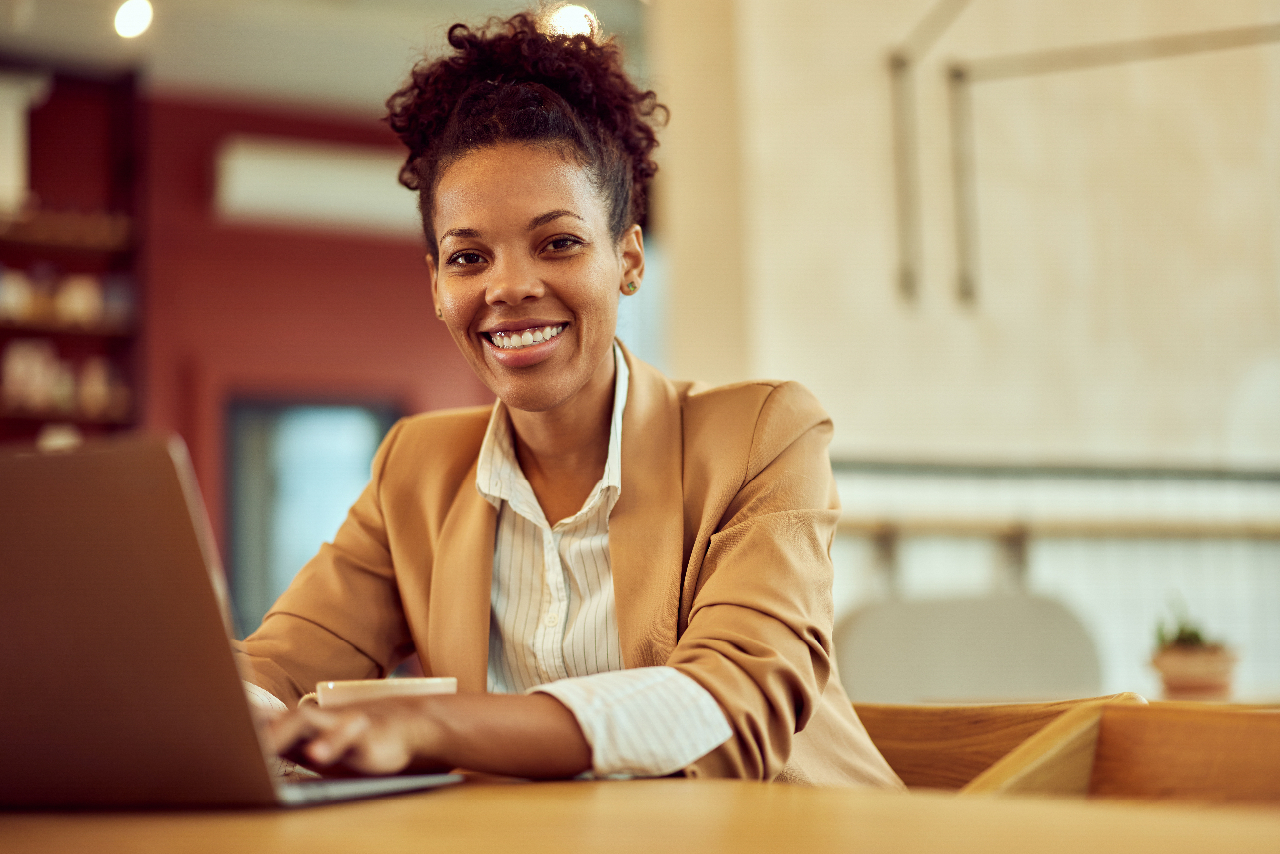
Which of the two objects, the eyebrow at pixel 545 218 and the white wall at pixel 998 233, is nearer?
the eyebrow at pixel 545 218

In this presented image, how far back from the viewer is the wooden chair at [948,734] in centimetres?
117

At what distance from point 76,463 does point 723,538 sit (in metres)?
0.67

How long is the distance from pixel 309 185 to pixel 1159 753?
259 inches

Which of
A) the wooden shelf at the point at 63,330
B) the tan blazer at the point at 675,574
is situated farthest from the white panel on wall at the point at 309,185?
the tan blazer at the point at 675,574

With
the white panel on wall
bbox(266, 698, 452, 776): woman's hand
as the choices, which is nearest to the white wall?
bbox(266, 698, 452, 776): woman's hand

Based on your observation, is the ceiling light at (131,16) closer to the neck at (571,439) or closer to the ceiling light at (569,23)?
the ceiling light at (569,23)

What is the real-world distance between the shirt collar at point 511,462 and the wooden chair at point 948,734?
39 cm

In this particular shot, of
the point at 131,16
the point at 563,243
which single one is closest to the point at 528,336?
the point at 563,243

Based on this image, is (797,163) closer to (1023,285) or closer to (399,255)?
(1023,285)

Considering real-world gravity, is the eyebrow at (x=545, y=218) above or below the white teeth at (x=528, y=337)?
above

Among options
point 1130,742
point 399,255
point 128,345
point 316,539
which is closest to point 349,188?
point 399,255

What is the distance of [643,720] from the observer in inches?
36.2

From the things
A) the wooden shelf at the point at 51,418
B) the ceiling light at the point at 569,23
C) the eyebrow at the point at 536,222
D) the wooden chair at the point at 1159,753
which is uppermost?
the ceiling light at the point at 569,23

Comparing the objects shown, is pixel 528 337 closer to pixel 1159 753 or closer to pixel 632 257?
pixel 632 257
